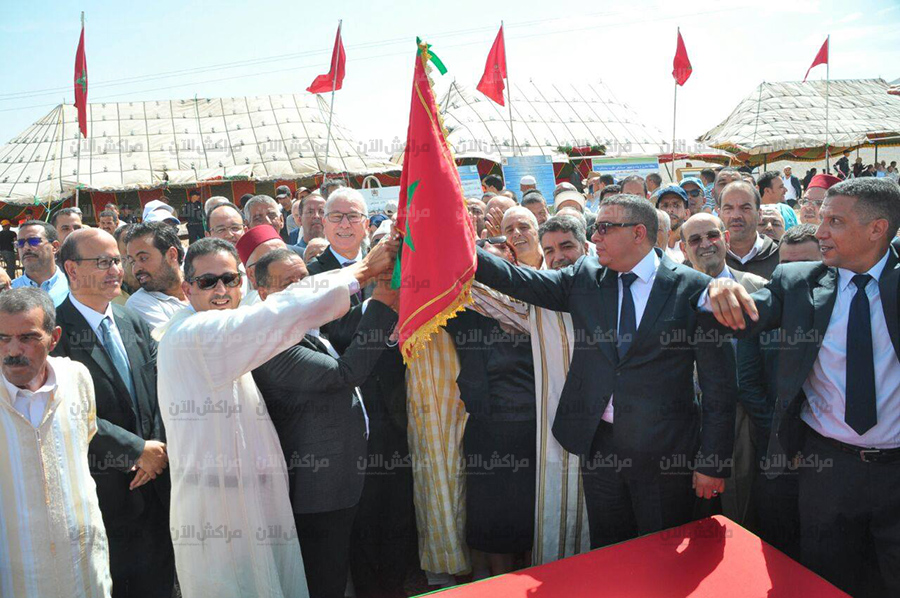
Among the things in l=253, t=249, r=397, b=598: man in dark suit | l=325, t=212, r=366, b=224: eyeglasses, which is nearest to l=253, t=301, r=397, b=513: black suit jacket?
l=253, t=249, r=397, b=598: man in dark suit

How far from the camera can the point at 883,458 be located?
8.79 feet

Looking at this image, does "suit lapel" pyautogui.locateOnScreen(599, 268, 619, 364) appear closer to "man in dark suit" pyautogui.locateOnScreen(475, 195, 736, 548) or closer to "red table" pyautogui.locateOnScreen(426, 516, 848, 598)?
"man in dark suit" pyautogui.locateOnScreen(475, 195, 736, 548)

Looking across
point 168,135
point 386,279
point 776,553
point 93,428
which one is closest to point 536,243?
point 386,279

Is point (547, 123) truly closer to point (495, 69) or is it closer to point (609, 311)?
point (495, 69)

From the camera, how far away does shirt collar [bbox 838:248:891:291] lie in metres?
2.73

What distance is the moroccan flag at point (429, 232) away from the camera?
281cm

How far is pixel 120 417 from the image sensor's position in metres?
3.03

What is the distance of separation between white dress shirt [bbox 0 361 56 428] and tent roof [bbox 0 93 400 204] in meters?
21.4

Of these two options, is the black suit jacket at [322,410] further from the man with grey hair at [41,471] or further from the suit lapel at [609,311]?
the suit lapel at [609,311]

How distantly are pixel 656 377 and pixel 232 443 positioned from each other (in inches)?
73.4

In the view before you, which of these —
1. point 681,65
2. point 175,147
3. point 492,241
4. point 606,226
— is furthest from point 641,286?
point 175,147

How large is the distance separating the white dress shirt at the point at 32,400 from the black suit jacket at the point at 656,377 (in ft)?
5.99

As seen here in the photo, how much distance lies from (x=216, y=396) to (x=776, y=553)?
2.19 metres

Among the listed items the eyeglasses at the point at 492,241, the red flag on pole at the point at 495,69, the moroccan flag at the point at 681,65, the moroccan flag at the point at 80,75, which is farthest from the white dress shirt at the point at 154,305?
the moroccan flag at the point at 681,65
